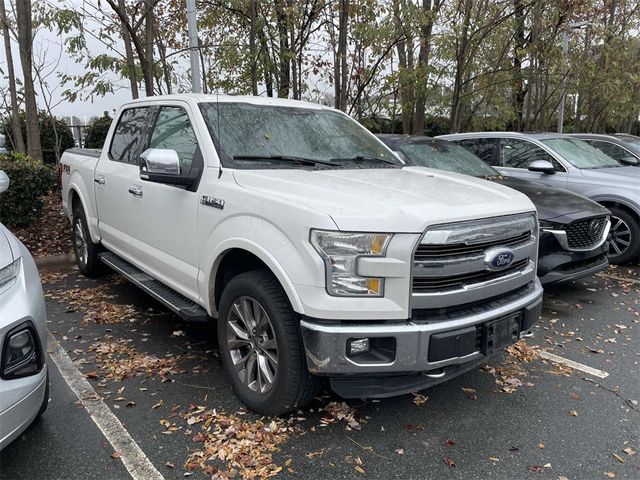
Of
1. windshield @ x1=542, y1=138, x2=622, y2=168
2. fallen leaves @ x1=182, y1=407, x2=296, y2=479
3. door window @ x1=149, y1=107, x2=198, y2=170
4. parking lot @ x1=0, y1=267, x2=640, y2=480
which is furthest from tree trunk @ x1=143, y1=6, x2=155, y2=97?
fallen leaves @ x1=182, y1=407, x2=296, y2=479

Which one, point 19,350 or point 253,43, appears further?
point 253,43

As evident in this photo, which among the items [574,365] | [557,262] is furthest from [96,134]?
[574,365]

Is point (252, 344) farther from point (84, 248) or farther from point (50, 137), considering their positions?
point (50, 137)

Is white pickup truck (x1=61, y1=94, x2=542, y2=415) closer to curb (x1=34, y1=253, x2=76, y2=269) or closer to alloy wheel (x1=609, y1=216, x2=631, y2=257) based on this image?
curb (x1=34, y1=253, x2=76, y2=269)

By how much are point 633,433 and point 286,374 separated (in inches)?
80.3

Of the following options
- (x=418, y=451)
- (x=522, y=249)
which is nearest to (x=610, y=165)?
(x=522, y=249)

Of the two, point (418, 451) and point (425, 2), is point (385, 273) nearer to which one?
point (418, 451)

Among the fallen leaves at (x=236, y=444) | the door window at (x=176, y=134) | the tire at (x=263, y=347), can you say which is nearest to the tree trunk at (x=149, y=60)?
the door window at (x=176, y=134)

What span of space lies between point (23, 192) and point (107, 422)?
5019mm

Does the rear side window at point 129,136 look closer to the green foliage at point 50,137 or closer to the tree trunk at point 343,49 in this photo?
the tree trunk at point 343,49

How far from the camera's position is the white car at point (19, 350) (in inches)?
86.4

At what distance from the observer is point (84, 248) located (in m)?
5.91

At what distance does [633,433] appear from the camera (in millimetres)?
3006

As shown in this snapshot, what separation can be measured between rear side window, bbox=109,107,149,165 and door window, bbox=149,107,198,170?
0.99ft
